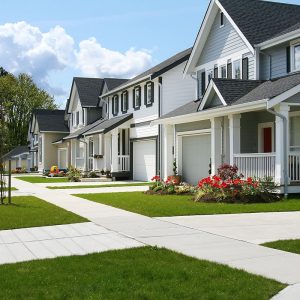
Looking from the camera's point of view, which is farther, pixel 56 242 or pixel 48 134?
pixel 48 134

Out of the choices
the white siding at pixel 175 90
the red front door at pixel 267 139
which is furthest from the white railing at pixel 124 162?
the red front door at pixel 267 139

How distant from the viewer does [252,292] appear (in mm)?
5551

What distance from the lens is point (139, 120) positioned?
1225 inches

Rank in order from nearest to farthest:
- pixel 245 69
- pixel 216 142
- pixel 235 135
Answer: pixel 235 135, pixel 216 142, pixel 245 69

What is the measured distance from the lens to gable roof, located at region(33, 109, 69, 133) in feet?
167

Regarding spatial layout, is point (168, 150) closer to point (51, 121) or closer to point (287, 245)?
point (287, 245)

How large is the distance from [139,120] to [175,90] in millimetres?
3854

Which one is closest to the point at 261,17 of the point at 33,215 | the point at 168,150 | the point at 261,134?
the point at 261,134

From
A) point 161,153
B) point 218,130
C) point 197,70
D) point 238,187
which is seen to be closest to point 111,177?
point 161,153

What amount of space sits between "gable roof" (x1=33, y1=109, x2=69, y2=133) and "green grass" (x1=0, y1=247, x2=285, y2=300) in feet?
145

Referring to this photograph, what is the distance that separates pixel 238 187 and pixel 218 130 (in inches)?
186

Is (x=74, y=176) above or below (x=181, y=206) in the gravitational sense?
above

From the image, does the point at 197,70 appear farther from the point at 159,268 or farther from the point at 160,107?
the point at 159,268

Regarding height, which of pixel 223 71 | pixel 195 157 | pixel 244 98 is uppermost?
pixel 223 71
